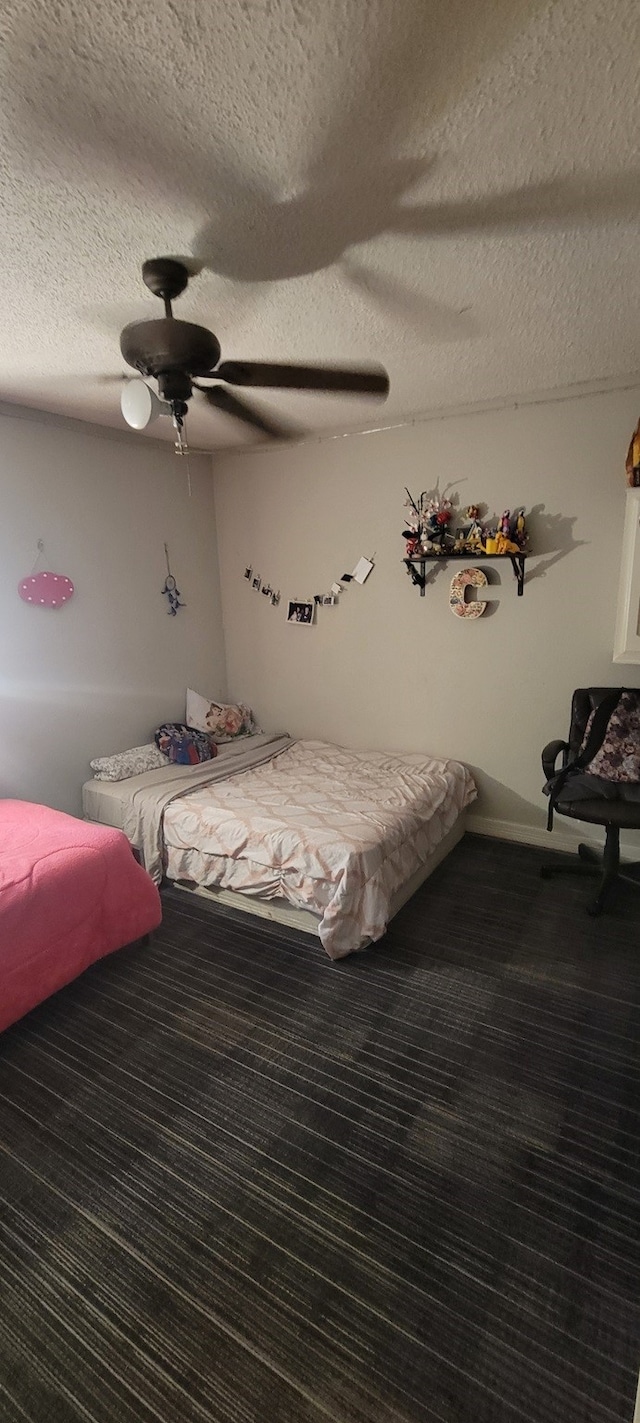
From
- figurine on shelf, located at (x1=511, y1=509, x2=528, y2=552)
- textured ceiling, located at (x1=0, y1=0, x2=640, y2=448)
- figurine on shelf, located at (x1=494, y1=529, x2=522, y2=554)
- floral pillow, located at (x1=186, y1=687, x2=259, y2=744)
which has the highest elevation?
textured ceiling, located at (x1=0, y1=0, x2=640, y2=448)

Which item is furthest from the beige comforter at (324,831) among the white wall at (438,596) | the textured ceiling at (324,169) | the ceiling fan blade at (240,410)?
the textured ceiling at (324,169)

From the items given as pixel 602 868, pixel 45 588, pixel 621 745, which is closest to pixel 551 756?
pixel 621 745

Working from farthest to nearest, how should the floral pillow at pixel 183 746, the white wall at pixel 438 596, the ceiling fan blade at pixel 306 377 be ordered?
the floral pillow at pixel 183 746, the white wall at pixel 438 596, the ceiling fan blade at pixel 306 377

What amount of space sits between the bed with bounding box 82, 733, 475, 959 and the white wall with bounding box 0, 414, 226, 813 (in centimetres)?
37

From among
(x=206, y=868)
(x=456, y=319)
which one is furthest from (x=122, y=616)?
(x=456, y=319)

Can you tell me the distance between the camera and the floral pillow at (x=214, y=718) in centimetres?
399

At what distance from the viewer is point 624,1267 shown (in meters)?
1.37

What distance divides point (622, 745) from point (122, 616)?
111 inches

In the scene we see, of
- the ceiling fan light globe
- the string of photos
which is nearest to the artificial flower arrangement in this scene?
the string of photos

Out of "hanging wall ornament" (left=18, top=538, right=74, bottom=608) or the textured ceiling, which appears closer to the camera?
the textured ceiling

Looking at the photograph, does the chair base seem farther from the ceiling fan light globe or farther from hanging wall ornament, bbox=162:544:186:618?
hanging wall ornament, bbox=162:544:186:618

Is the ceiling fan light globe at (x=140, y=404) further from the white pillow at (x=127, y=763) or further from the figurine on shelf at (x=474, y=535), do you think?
the white pillow at (x=127, y=763)

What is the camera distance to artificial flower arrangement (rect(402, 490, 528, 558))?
3.03m

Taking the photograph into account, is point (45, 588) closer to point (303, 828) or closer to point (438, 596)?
point (303, 828)
